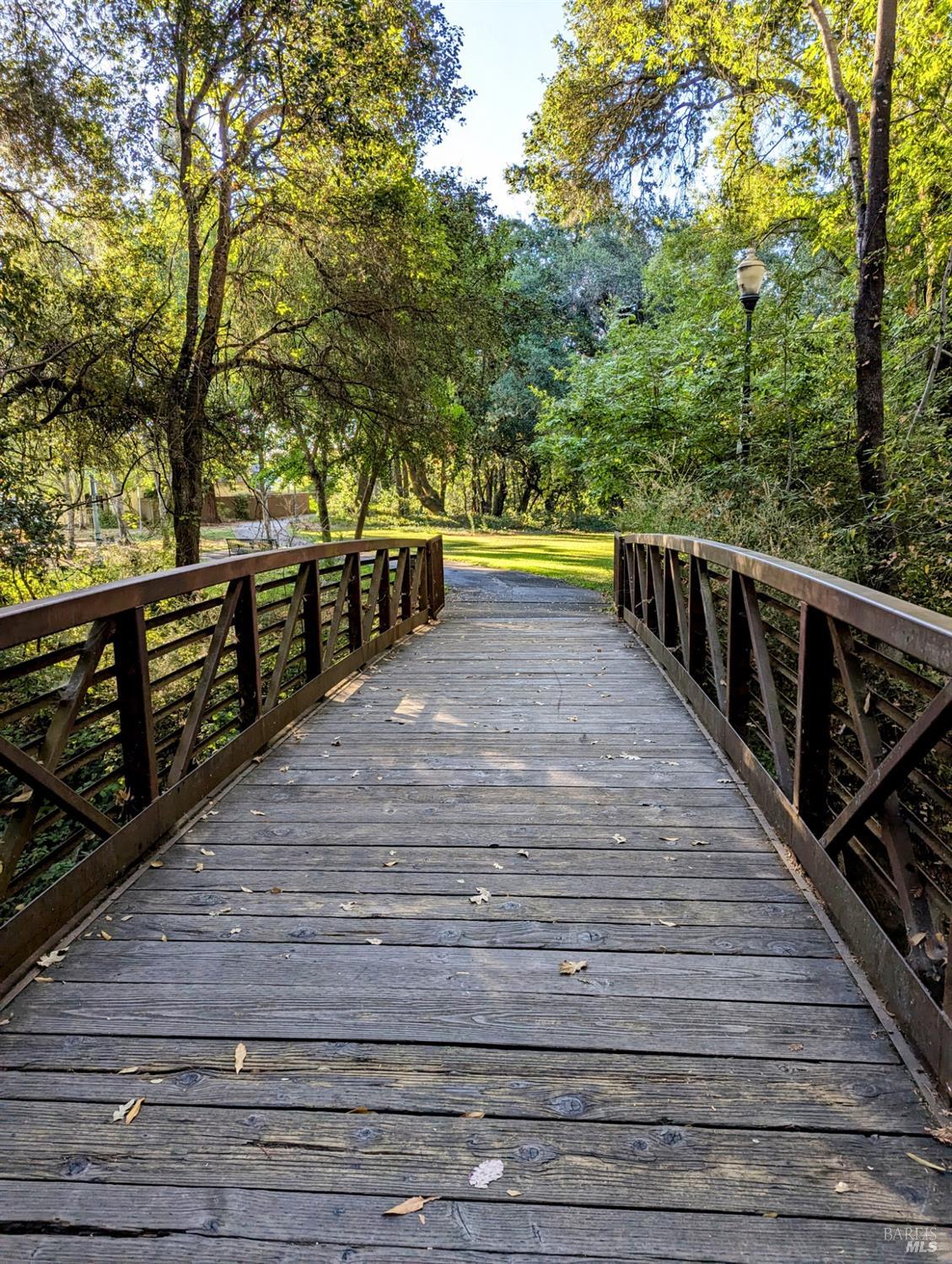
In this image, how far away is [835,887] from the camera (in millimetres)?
2246

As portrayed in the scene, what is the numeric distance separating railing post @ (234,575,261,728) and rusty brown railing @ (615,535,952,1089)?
2.24 metres

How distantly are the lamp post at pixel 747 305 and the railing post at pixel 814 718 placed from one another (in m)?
6.51

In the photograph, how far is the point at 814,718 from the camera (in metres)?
2.54

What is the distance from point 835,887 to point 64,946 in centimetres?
223

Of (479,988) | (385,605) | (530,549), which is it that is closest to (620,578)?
(385,605)

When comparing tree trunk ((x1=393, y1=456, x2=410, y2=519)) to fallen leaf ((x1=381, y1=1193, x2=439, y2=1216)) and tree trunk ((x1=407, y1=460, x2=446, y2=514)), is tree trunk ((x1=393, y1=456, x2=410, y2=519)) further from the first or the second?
fallen leaf ((x1=381, y1=1193, x2=439, y2=1216))

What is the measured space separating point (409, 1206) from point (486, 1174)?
0.15m

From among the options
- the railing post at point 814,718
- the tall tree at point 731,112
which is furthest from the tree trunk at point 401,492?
the railing post at point 814,718

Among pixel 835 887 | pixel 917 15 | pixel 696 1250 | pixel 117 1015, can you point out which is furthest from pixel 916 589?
pixel 917 15

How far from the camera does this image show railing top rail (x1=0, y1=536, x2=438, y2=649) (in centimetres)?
203

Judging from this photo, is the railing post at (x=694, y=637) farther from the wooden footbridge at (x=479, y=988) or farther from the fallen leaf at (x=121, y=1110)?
the fallen leaf at (x=121, y=1110)

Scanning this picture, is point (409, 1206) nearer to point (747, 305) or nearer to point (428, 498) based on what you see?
point (747, 305)

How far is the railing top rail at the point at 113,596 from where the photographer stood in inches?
79.8

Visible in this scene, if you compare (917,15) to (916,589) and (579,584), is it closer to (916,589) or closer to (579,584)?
(916,589)
